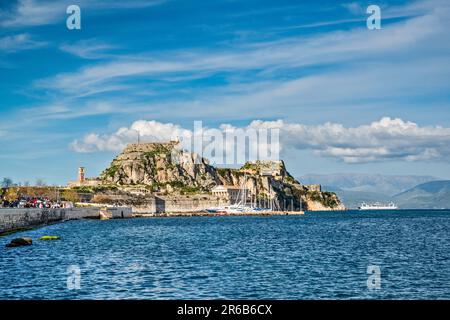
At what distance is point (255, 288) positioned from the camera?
35.4 m

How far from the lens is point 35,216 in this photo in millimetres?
105688

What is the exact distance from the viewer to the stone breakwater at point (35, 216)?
81750mm

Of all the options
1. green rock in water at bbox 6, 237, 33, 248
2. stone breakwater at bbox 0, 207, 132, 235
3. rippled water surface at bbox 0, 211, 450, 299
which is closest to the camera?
rippled water surface at bbox 0, 211, 450, 299

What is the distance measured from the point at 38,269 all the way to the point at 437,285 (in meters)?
28.1

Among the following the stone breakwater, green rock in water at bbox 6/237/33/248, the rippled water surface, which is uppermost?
the stone breakwater

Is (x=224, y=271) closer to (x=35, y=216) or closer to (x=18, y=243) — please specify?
(x=18, y=243)

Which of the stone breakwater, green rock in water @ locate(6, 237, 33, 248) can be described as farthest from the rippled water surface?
the stone breakwater

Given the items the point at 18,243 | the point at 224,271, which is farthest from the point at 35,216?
the point at 224,271

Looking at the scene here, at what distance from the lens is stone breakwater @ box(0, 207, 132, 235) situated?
81.8 m

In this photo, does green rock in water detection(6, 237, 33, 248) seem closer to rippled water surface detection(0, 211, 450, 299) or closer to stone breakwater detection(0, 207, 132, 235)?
rippled water surface detection(0, 211, 450, 299)

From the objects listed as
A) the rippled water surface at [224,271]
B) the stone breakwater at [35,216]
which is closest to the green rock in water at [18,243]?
the rippled water surface at [224,271]

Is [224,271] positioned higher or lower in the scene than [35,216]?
lower
